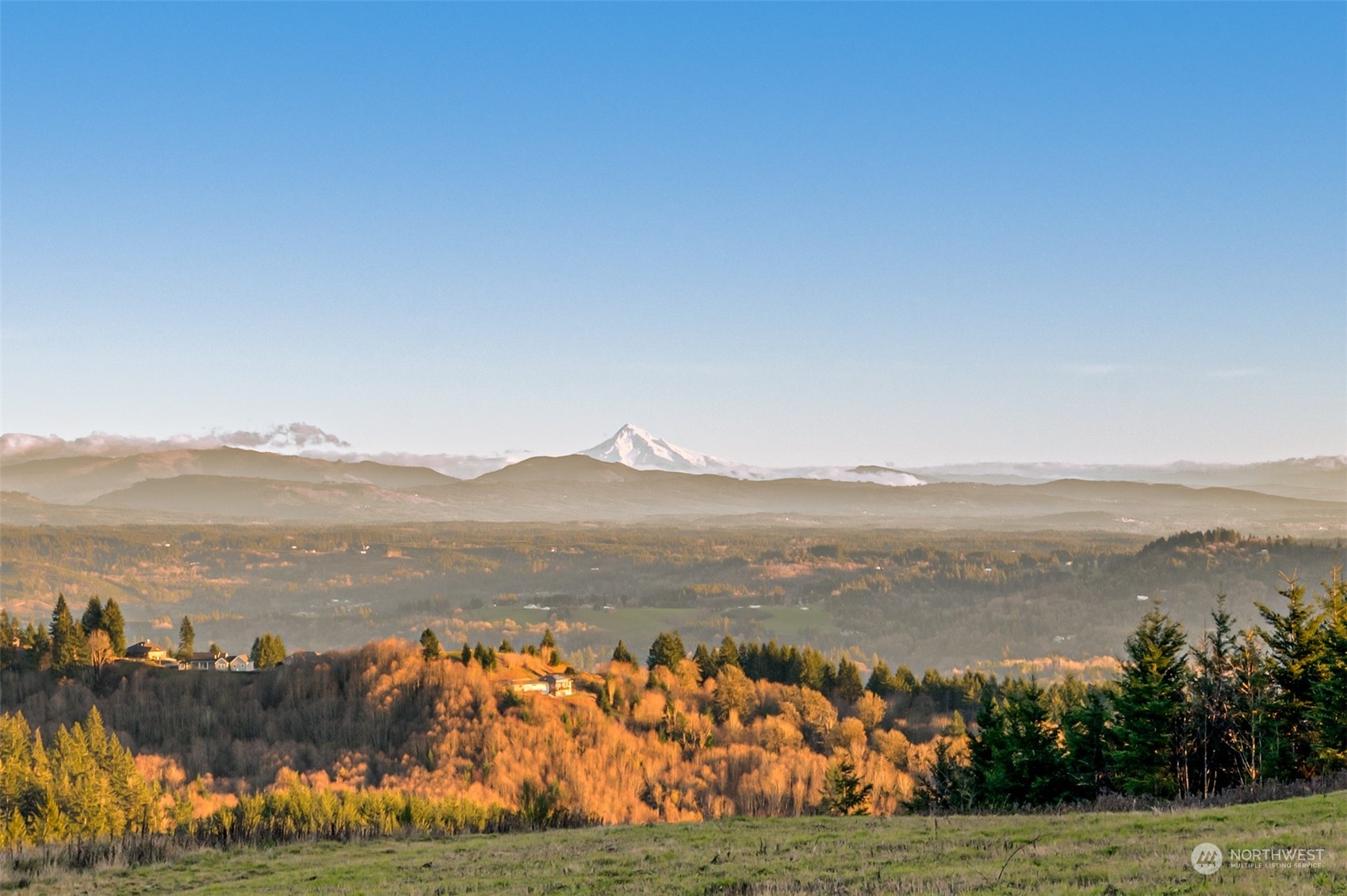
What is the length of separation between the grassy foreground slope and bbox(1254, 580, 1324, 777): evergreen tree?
822 inches

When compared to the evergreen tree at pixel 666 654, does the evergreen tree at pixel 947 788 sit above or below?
above

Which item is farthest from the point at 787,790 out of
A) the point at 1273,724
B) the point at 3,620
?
the point at 3,620

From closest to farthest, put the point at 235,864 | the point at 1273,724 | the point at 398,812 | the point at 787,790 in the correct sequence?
the point at 235,864
the point at 1273,724
the point at 398,812
the point at 787,790

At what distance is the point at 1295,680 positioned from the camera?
166 feet

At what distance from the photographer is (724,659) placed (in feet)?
483

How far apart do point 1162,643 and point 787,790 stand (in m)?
65.8

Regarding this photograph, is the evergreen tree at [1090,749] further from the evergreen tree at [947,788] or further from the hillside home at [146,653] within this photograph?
the hillside home at [146,653]

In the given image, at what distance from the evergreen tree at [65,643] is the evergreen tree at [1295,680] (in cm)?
13096

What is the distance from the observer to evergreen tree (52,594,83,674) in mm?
127062

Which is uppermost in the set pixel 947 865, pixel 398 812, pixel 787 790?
pixel 947 865

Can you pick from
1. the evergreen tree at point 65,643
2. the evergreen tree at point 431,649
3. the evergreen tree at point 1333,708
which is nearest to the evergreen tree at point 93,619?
the evergreen tree at point 65,643

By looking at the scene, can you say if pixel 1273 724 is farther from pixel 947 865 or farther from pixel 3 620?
pixel 3 620

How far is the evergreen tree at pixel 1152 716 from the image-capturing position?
48.1 metres

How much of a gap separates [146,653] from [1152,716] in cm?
13471
